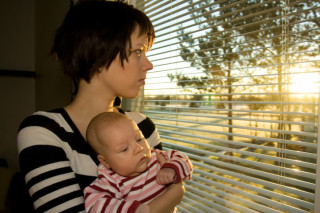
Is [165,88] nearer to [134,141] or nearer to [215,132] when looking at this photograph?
[215,132]

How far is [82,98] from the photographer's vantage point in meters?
1.03

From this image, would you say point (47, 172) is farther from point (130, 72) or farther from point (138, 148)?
point (130, 72)

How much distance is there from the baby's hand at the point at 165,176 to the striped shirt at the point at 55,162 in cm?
26

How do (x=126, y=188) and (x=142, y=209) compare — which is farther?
(x=126, y=188)

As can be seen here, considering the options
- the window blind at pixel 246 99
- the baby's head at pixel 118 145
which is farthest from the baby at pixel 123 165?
the window blind at pixel 246 99

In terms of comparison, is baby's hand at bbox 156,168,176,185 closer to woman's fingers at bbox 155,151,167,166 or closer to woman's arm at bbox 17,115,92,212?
woman's fingers at bbox 155,151,167,166

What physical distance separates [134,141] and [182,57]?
0.84 meters

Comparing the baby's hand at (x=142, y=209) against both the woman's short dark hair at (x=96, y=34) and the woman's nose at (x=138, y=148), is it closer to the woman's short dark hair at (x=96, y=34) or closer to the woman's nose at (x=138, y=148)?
the woman's nose at (x=138, y=148)

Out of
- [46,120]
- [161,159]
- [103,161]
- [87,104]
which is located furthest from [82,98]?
[161,159]

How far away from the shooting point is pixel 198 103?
140 cm

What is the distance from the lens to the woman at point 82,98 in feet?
2.52

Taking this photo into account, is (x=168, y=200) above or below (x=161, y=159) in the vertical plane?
below

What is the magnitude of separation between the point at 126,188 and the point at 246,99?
733 mm

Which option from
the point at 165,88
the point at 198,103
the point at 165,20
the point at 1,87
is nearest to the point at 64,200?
the point at 198,103
